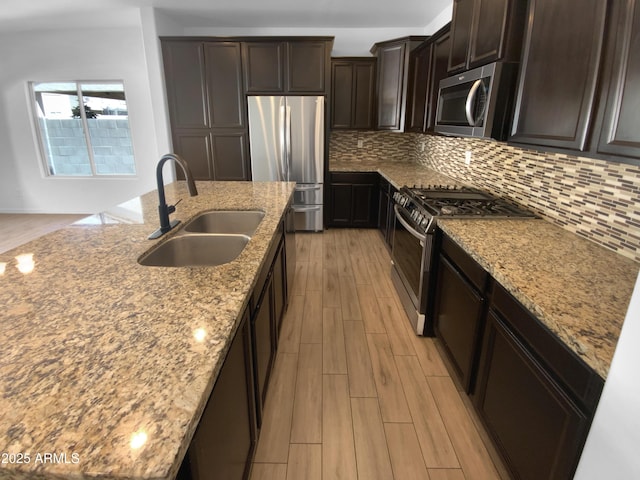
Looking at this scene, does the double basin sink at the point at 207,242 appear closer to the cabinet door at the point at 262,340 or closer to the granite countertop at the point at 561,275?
the cabinet door at the point at 262,340

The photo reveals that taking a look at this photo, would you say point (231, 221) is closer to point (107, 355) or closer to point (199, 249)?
point (199, 249)

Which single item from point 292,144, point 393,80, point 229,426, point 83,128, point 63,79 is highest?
point 63,79

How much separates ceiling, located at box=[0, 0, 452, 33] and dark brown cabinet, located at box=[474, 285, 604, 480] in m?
3.78

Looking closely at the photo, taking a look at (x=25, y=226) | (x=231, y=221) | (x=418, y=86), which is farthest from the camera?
(x=25, y=226)

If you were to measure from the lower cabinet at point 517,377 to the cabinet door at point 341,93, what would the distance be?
3189mm

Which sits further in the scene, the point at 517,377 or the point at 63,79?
the point at 63,79

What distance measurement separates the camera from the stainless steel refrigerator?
14.0ft

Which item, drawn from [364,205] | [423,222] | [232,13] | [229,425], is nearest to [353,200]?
[364,205]

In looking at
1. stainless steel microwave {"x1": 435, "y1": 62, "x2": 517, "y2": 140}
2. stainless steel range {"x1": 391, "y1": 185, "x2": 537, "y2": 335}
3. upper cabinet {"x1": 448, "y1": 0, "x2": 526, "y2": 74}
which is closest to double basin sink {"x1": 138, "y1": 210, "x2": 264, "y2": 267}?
stainless steel range {"x1": 391, "y1": 185, "x2": 537, "y2": 335}

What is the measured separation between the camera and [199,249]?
6.06 feet

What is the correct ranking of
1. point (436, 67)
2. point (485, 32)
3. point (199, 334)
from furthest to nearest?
point (436, 67) → point (485, 32) → point (199, 334)

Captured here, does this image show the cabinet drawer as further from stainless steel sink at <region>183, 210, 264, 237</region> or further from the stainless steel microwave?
stainless steel sink at <region>183, 210, 264, 237</region>

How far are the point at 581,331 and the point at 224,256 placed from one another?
5.10 feet

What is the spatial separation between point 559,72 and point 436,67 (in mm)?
1811
